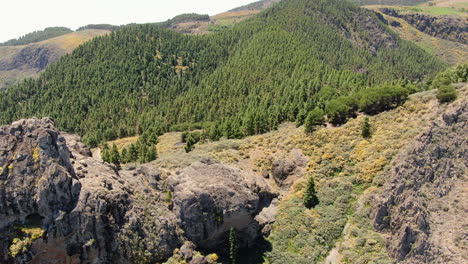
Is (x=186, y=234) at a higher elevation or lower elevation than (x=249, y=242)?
higher

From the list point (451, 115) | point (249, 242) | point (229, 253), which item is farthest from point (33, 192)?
point (451, 115)

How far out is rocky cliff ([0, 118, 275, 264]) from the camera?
136 ft

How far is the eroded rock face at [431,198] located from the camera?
45875 millimetres

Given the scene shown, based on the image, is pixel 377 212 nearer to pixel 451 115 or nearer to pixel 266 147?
pixel 451 115

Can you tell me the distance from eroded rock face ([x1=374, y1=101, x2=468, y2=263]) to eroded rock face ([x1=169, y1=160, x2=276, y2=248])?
20583 millimetres

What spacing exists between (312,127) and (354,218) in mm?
28001

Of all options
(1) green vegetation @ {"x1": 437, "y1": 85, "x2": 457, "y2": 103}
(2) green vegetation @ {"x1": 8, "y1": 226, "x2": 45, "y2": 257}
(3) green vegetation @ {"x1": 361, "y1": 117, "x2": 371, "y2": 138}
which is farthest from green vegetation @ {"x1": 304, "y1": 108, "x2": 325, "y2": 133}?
(2) green vegetation @ {"x1": 8, "y1": 226, "x2": 45, "y2": 257}

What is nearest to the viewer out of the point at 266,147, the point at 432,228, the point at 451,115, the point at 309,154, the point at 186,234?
the point at 432,228

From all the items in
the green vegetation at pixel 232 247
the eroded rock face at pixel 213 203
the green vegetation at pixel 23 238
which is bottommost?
the green vegetation at pixel 232 247

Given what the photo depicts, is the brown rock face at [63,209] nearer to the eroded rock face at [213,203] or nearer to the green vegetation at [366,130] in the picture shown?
the eroded rock face at [213,203]

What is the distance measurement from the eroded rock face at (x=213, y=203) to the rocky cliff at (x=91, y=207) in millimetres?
152

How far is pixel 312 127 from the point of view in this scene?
80375 mm

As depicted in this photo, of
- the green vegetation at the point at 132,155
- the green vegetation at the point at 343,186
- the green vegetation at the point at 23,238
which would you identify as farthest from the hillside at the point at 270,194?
the green vegetation at the point at 132,155

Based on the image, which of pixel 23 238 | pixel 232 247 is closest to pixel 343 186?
pixel 232 247
